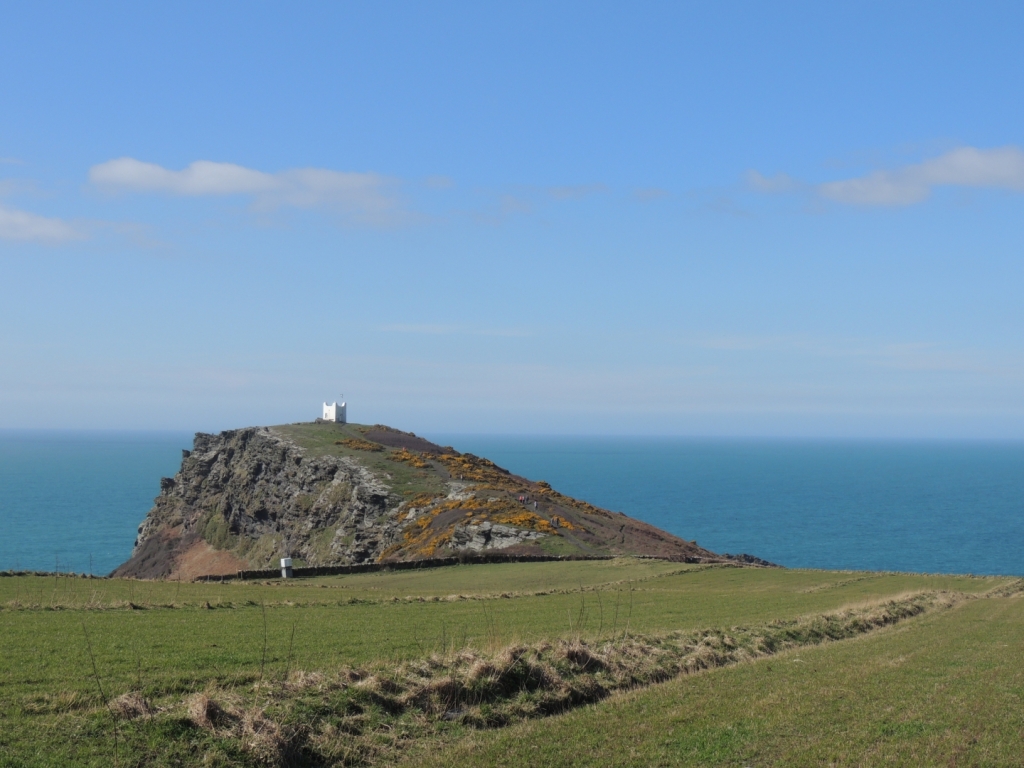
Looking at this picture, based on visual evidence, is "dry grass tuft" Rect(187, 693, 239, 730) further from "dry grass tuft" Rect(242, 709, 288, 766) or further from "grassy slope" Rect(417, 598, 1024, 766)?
"grassy slope" Rect(417, 598, 1024, 766)

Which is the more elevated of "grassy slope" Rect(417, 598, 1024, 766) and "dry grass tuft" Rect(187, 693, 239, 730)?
"dry grass tuft" Rect(187, 693, 239, 730)

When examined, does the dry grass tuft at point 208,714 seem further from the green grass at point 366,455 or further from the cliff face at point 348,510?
the green grass at point 366,455

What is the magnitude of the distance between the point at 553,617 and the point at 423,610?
5081mm

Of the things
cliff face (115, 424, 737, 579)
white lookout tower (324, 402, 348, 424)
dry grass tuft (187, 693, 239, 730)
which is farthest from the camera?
white lookout tower (324, 402, 348, 424)

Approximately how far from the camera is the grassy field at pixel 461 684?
12805 mm

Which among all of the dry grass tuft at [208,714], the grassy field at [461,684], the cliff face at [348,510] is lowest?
the cliff face at [348,510]

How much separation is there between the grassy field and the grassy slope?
58mm

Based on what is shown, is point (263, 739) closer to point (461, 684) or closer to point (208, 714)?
point (208, 714)

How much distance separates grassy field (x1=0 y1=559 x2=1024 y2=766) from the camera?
1280 centimetres

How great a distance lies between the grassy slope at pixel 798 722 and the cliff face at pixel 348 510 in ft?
157

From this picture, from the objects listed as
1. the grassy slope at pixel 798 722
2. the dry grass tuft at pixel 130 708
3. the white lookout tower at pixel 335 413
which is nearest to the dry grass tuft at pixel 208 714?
the dry grass tuft at pixel 130 708

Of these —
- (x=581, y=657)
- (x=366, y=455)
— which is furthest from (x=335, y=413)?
(x=581, y=657)

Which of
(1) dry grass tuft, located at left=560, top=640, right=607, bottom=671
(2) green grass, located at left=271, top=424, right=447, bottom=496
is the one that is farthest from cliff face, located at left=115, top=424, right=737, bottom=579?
(1) dry grass tuft, located at left=560, top=640, right=607, bottom=671

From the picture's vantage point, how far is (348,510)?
9100 cm
